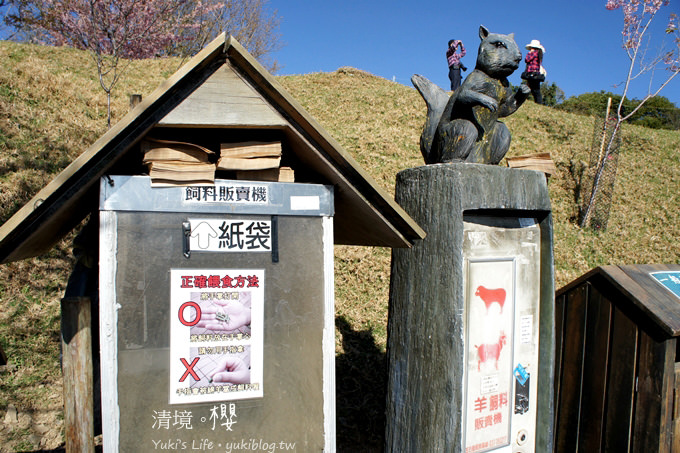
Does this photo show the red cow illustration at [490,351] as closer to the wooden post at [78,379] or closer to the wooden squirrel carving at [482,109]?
the wooden squirrel carving at [482,109]

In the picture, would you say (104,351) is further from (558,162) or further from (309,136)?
(558,162)

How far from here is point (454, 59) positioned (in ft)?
29.2

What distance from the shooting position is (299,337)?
2.40 m

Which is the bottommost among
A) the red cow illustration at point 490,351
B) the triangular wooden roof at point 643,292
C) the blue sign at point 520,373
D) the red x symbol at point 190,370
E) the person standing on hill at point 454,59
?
the blue sign at point 520,373

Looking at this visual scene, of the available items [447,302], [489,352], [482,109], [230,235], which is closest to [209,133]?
[230,235]

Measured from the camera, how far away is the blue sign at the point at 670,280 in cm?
356

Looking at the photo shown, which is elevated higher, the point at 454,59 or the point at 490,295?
the point at 454,59

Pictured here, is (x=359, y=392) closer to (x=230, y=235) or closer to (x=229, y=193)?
(x=230, y=235)

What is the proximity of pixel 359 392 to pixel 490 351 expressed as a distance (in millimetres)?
2576

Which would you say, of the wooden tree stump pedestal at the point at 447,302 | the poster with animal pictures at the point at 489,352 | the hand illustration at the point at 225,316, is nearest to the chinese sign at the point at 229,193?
the hand illustration at the point at 225,316

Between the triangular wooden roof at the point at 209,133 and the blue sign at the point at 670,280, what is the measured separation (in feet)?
7.46

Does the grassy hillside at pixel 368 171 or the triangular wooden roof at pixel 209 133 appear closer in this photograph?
the triangular wooden roof at pixel 209 133

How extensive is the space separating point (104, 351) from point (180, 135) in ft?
3.73

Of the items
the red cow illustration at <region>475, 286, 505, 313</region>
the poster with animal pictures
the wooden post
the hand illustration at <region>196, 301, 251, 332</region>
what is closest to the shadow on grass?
the poster with animal pictures
